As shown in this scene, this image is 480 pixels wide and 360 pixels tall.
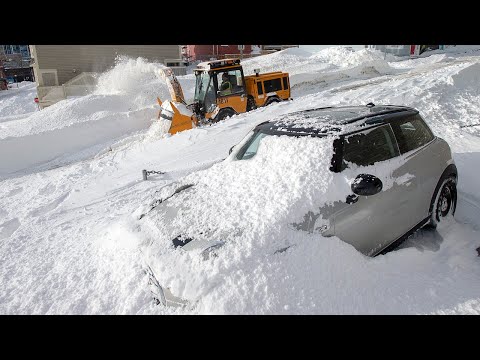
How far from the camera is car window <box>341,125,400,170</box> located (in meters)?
3.87

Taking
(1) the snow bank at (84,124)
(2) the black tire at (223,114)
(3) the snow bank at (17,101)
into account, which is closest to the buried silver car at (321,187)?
(2) the black tire at (223,114)

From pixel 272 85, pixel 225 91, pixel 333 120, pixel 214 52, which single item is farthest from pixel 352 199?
pixel 214 52

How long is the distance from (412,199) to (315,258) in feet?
5.29

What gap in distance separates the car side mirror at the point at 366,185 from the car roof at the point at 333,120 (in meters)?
0.61

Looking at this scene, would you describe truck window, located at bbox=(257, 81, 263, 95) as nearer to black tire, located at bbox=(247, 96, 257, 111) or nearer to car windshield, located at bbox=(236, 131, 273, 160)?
black tire, located at bbox=(247, 96, 257, 111)

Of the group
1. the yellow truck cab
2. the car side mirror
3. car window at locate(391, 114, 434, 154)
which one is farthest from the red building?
the car side mirror

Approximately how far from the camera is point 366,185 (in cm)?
354

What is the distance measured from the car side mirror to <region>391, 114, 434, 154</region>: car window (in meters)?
0.88

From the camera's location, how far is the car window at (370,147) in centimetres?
387

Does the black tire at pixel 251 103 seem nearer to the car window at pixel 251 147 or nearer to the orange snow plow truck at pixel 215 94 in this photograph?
the orange snow plow truck at pixel 215 94

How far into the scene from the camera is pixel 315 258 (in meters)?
3.26

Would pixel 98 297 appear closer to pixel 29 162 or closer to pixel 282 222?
pixel 282 222

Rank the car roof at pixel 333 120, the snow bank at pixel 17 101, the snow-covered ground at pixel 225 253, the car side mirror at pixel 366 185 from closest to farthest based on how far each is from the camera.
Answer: the snow-covered ground at pixel 225 253, the car side mirror at pixel 366 185, the car roof at pixel 333 120, the snow bank at pixel 17 101

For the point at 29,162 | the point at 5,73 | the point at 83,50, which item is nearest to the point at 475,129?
the point at 29,162
